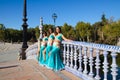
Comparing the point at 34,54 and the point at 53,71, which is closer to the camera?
the point at 53,71

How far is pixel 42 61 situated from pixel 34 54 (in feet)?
15.3

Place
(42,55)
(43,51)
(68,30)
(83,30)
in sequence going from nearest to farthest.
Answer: (43,51)
(42,55)
(83,30)
(68,30)

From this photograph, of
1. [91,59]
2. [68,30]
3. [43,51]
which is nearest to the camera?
[91,59]

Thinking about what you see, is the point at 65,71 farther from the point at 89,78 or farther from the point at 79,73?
the point at 89,78

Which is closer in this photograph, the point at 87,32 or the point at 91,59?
the point at 91,59

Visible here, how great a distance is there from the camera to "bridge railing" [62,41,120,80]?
5835 mm

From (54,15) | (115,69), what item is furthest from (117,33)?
(115,69)

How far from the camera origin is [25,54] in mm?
20422

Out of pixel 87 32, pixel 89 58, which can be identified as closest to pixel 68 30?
pixel 87 32

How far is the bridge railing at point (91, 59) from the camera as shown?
584 cm

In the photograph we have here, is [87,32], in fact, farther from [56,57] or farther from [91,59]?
[91,59]

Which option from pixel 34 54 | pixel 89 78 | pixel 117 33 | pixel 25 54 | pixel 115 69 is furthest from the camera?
pixel 117 33

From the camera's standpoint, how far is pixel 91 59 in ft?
23.7

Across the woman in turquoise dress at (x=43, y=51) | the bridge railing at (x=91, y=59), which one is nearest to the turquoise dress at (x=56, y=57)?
the bridge railing at (x=91, y=59)
